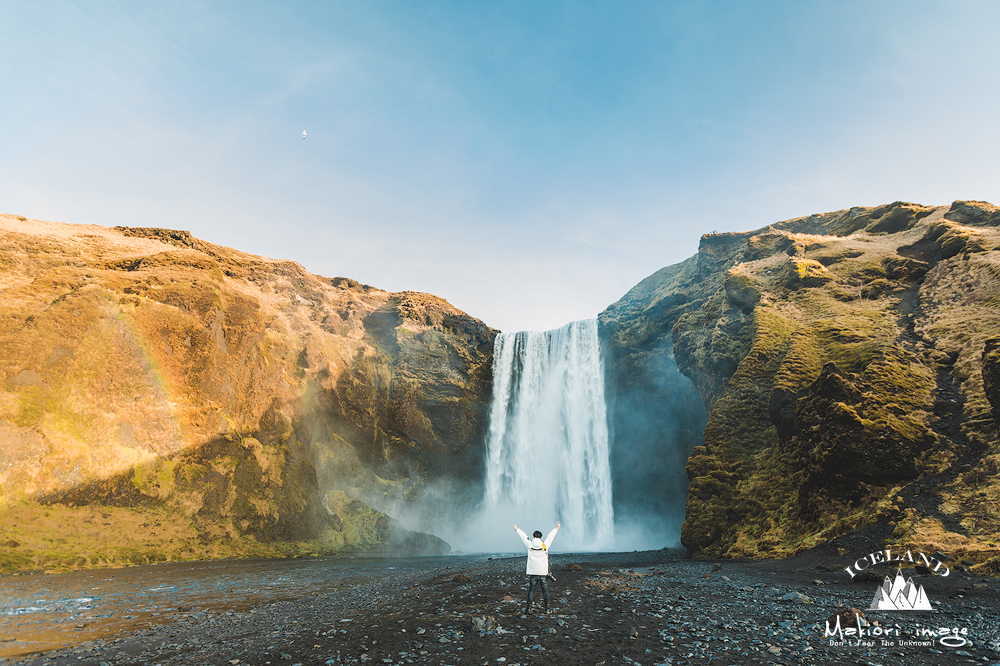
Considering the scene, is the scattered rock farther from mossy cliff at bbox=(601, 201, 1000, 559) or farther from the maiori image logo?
mossy cliff at bbox=(601, 201, 1000, 559)

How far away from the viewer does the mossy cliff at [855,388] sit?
19.7 meters

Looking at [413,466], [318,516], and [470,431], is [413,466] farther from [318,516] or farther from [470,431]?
[318,516]

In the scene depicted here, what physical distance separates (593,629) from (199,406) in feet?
125

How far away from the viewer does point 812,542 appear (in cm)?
2142

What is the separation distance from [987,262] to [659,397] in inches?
1121

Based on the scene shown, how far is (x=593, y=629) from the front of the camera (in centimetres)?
1116

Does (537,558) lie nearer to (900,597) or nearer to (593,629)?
(593,629)

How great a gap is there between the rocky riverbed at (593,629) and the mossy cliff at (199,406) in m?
22.5

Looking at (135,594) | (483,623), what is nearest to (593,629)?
(483,623)

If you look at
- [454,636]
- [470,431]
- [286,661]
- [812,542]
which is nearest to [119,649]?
[286,661]

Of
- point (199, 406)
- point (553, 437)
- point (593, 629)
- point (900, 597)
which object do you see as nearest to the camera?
point (593, 629)

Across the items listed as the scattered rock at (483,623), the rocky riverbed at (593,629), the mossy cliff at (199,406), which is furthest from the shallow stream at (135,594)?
the scattered rock at (483,623)

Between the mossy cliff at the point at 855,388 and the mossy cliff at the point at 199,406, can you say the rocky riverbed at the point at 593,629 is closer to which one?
the mossy cliff at the point at 855,388

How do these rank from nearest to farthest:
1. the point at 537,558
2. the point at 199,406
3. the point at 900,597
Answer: the point at 537,558 < the point at 900,597 < the point at 199,406
